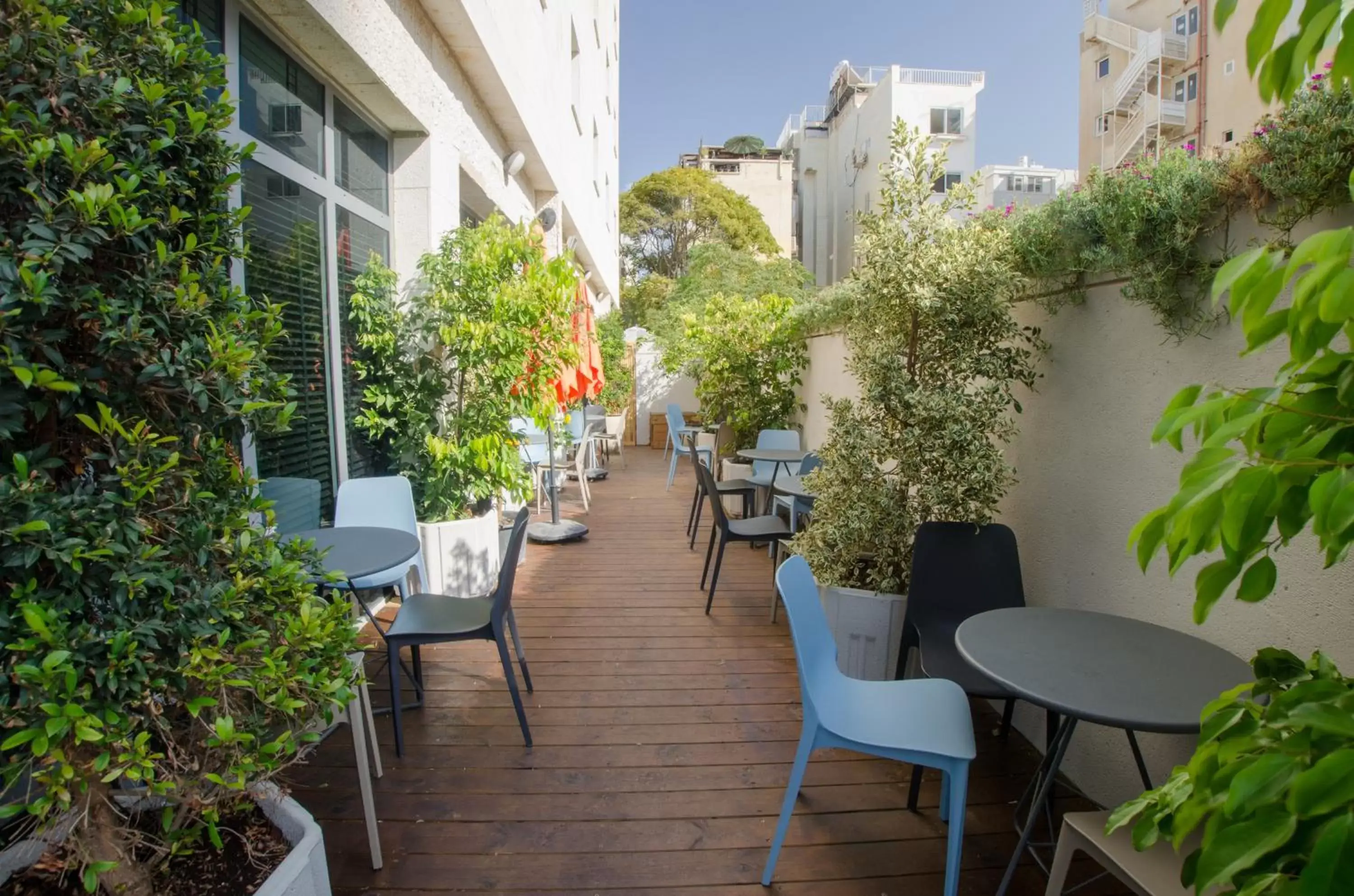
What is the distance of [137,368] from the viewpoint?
1.21 meters

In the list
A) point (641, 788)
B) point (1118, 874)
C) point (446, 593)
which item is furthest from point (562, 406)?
point (1118, 874)

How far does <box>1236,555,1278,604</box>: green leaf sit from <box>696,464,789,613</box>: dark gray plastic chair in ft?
10.8

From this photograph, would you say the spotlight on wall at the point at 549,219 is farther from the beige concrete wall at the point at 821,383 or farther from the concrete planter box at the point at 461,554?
the concrete planter box at the point at 461,554

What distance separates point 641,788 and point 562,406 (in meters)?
3.41

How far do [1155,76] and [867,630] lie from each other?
71.9 ft

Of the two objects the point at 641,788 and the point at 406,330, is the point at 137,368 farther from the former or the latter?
the point at 406,330

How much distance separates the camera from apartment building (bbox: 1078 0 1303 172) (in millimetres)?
16594

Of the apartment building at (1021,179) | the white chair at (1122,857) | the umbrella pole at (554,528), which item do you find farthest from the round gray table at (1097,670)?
the apartment building at (1021,179)

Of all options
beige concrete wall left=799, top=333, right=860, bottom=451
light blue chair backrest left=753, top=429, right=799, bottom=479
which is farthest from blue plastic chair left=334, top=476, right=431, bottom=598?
beige concrete wall left=799, top=333, right=860, bottom=451

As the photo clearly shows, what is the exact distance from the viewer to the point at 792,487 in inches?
177

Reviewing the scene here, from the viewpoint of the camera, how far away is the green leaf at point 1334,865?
1.91 feet

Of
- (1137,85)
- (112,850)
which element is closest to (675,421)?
(112,850)

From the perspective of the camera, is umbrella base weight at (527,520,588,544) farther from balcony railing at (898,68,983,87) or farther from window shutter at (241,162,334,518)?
balcony railing at (898,68,983,87)

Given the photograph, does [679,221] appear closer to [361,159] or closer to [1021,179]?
[1021,179]
